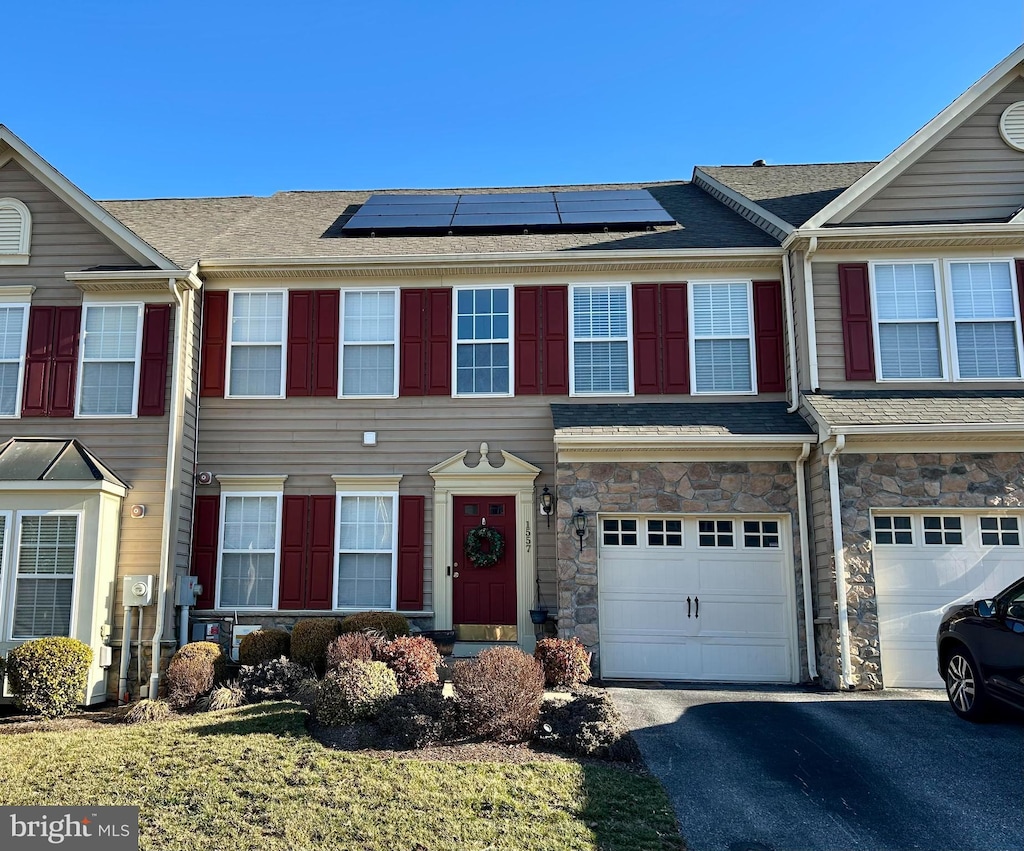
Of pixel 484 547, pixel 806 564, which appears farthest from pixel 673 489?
pixel 484 547

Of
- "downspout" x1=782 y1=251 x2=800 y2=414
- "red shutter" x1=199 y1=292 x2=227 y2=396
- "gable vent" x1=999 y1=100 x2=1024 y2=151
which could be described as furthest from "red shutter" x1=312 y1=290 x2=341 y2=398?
"gable vent" x1=999 y1=100 x2=1024 y2=151

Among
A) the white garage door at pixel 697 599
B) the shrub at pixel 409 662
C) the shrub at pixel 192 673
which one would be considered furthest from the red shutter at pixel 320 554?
the white garage door at pixel 697 599

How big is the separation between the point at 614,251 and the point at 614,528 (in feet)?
13.3

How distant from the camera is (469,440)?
12.2 m

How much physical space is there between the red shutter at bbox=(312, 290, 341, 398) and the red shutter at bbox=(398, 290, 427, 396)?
0.96 meters

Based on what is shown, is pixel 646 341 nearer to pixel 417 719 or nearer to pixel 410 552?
pixel 410 552

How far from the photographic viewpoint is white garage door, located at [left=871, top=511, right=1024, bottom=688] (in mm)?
10289

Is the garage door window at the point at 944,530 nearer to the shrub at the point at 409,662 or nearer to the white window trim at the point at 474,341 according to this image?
the white window trim at the point at 474,341

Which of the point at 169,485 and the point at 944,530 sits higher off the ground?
the point at 169,485

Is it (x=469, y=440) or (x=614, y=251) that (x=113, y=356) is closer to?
(x=469, y=440)

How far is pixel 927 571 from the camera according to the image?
10.5m

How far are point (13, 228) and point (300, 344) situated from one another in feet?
14.6

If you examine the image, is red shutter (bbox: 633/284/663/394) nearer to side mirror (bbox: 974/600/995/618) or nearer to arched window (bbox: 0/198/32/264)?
side mirror (bbox: 974/600/995/618)

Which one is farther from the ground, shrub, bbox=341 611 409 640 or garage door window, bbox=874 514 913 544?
garage door window, bbox=874 514 913 544
